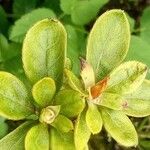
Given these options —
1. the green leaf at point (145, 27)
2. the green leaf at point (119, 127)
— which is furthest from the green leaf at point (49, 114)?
the green leaf at point (145, 27)

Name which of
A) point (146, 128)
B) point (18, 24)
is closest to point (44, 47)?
point (18, 24)

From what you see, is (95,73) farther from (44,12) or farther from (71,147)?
(44,12)

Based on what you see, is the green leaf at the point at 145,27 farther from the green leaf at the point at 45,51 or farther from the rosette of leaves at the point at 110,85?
the green leaf at the point at 45,51

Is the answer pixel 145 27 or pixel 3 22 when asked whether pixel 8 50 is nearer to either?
pixel 3 22

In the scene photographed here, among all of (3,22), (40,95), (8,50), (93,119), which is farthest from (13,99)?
(3,22)

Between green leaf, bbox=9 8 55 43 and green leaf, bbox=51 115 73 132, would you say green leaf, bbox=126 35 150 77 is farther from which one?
green leaf, bbox=51 115 73 132
